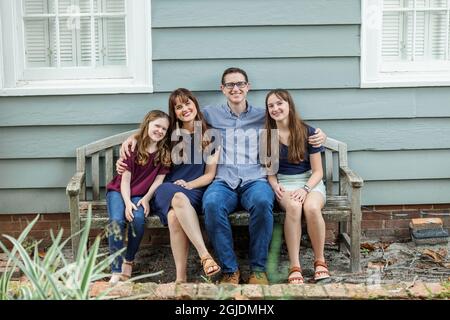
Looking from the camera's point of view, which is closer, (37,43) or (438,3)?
(37,43)

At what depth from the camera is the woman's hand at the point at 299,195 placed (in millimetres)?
4320

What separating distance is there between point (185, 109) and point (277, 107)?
593mm

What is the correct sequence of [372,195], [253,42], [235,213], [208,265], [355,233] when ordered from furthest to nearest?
[372,195]
[253,42]
[355,233]
[235,213]
[208,265]

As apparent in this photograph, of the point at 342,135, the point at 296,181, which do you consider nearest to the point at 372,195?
the point at 342,135

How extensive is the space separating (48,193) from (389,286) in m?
2.79

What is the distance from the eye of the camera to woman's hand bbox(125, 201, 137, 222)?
14.1ft

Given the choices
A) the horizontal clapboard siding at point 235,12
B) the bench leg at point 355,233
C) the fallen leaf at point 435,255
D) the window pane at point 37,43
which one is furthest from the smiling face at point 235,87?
the fallen leaf at point 435,255

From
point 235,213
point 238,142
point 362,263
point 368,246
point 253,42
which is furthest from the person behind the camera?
point 368,246

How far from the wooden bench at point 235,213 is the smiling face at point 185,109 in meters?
0.53

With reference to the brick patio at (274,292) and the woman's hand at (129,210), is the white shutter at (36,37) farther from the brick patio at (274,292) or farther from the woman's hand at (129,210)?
the brick patio at (274,292)

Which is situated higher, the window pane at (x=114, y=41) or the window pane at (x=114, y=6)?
the window pane at (x=114, y=6)

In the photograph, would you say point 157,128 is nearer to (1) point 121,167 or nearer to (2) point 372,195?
(1) point 121,167

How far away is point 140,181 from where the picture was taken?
4500 millimetres
